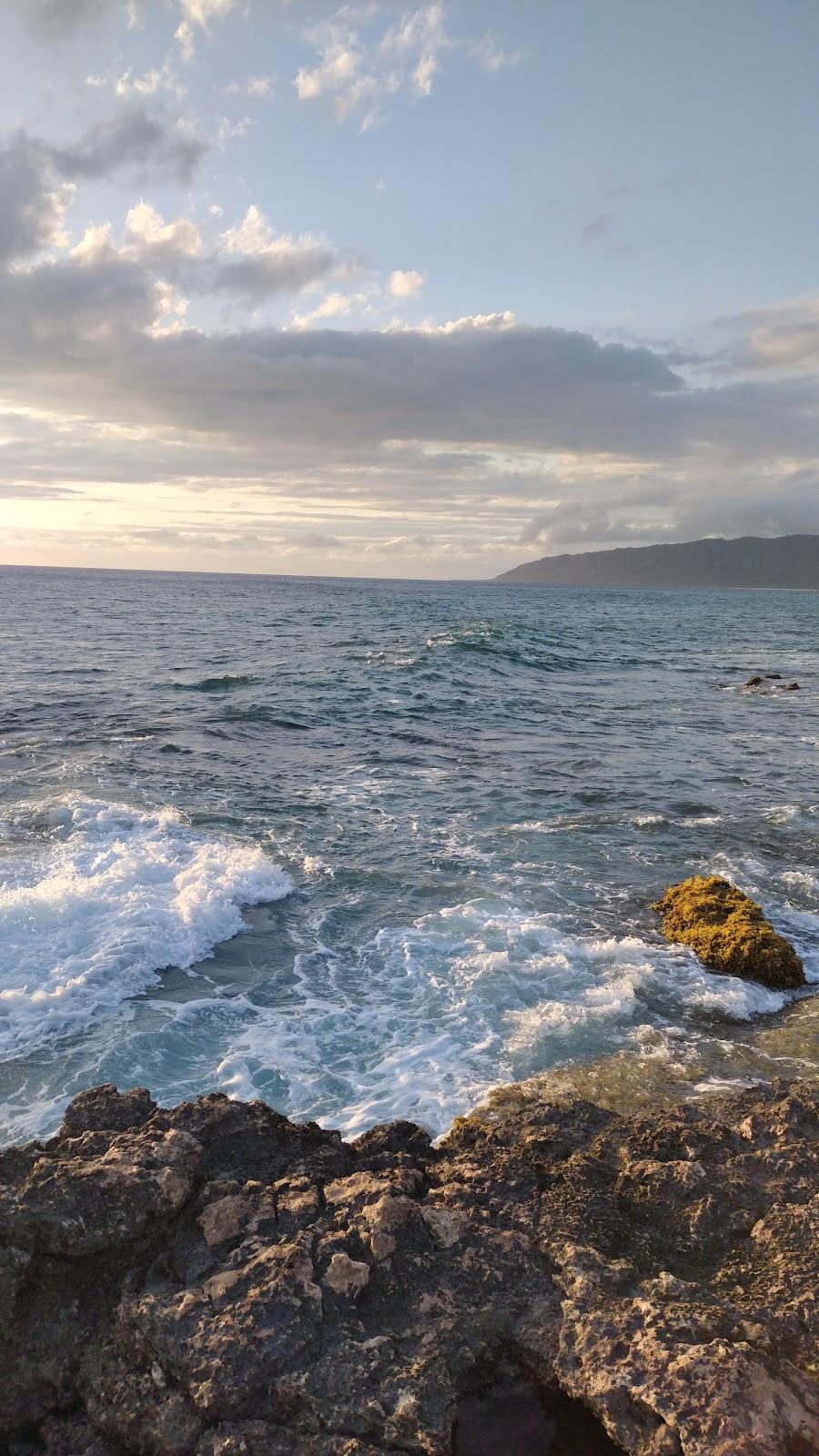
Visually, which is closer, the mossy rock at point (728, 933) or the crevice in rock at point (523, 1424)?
the crevice in rock at point (523, 1424)

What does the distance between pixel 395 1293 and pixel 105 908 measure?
894cm

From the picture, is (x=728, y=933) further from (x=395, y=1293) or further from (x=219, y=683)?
(x=219, y=683)

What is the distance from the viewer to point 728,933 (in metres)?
11.3

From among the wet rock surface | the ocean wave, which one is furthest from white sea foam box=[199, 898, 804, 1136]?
the ocean wave

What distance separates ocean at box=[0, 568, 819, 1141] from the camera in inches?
352

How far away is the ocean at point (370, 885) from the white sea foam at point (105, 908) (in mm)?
49

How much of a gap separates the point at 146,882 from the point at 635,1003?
8.03 m

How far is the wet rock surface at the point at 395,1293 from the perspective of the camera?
4.17 meters

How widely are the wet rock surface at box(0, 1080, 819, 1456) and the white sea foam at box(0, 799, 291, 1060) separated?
4224 mm

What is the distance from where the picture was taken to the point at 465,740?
2500 cm

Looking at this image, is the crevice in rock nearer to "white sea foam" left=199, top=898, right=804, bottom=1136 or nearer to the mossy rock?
"white sea foam" left=199, top=898, right=804, bottom=1136

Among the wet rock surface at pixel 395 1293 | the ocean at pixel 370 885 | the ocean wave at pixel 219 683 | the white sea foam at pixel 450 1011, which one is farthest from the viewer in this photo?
the ocean wave at pixel 219 683

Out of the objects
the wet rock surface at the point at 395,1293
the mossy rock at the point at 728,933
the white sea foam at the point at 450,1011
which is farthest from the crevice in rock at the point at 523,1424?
the mossy rock at the point at 728,933

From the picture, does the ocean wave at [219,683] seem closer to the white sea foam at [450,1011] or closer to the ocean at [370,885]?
the ocean at [370,885]
